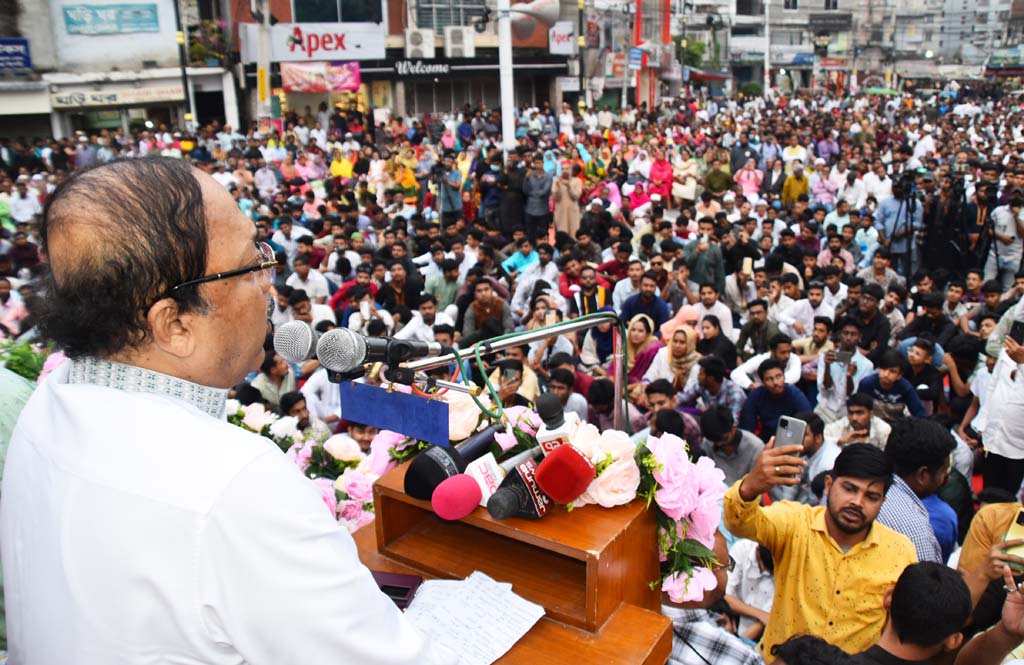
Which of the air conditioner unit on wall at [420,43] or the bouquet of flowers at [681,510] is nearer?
the bouquet of flowers at [681,510]

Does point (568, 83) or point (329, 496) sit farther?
point (568, 83)

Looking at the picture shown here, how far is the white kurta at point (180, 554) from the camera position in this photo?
101 centimetres

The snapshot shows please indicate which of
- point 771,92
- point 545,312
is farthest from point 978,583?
point 771,92

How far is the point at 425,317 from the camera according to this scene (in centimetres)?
707

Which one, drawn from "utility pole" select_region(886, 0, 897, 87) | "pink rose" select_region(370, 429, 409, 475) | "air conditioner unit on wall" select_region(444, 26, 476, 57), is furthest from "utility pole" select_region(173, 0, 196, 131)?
"utility pole" select_region(886, 0, 897, 87)

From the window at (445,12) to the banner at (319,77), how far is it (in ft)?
12.1

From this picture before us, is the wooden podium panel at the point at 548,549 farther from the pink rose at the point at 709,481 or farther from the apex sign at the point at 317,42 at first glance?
the apex sign at the point at 317,42

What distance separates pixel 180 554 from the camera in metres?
1.01

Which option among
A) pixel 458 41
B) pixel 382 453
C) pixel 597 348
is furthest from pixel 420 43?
pixel 382 453

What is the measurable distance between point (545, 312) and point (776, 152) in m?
10.5

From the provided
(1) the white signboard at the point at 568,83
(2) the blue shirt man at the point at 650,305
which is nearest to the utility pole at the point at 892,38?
(1) the white signboard at the point at 568,83

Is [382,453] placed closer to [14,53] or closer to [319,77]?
[14,53]

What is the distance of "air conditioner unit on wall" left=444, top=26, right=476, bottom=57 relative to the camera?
25.5 metres

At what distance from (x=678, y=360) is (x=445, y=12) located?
22.6 metres
